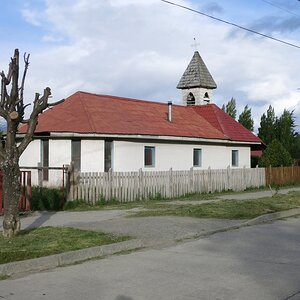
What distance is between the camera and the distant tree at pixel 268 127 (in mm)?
43625

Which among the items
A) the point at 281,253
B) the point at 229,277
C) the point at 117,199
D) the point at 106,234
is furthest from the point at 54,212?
the point at 229,277

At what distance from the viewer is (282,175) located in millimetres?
31078

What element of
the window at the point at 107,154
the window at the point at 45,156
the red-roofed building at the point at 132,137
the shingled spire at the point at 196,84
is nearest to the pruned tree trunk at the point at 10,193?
the red-roofed building at the point at 132,137

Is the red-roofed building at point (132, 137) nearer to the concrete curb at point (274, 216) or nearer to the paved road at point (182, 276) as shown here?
the concrete curb at point (274, 216)

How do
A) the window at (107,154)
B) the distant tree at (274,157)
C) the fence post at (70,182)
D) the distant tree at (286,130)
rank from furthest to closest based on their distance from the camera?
the distant tree at (286,130), the distant tree at (274,157), the window at (107,154), the fence post at (70,182)

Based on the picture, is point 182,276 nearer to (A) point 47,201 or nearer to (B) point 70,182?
(A) point 47,201

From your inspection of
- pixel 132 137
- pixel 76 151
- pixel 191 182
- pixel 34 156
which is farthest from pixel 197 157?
pixel 34 156

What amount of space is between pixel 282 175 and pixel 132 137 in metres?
12.0

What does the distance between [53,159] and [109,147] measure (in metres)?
2.56

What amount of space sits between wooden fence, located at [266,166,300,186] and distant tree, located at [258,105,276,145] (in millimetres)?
11000

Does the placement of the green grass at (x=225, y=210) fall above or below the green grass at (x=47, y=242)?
above

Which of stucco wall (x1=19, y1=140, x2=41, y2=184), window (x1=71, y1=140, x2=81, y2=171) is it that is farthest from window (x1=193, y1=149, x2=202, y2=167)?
stucco wall (x1=19, y1=140, x2=41, y2=184)

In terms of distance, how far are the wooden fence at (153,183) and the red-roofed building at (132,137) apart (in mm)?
1929

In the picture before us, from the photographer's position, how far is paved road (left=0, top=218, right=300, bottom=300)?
261 inches
